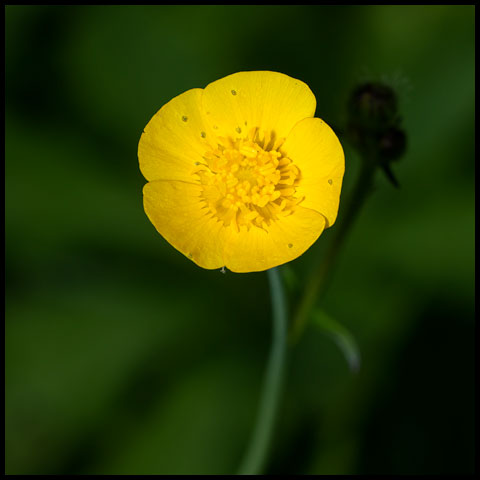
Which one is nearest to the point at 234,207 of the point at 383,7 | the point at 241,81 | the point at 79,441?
the point at 241,81

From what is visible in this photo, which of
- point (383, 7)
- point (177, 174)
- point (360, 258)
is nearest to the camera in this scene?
point (177, 174)

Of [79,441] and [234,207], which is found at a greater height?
[234,207]

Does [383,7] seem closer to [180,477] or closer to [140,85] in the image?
[140,85]

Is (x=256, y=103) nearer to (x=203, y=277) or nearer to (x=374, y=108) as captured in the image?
(x=374, y=108)

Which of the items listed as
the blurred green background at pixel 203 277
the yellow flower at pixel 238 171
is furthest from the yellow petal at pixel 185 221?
the blurred green background at pixel 203 277

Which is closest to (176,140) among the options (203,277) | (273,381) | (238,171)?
(238,171)

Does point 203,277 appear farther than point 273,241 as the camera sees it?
Yes

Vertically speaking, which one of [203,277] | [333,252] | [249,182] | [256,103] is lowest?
[203,277]

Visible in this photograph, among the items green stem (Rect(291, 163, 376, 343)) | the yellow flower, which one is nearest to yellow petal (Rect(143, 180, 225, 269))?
the yellow flower
